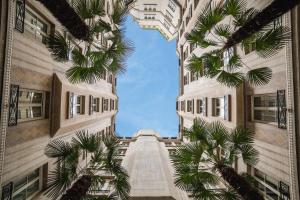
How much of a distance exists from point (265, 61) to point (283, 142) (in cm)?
342

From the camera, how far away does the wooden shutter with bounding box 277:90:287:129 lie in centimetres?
863

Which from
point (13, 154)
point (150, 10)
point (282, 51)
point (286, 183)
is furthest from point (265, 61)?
point (150, 10)

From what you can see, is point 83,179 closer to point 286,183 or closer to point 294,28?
point 286,183

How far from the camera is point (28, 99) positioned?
983 centimetres

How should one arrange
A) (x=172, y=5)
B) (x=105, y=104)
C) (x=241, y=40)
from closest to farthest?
(x=241, y=40), (x=105, y=104), (x=172, y=5)

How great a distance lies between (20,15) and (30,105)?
3601mm

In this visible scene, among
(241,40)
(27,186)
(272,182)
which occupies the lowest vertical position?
(27,186)

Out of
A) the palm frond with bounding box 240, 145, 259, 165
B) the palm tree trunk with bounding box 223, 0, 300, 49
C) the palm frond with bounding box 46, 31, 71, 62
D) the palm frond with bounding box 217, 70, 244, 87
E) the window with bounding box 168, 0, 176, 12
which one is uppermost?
the window with bounding box 168, 0, 176, 12

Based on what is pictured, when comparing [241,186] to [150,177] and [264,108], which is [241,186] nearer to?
[264,108]

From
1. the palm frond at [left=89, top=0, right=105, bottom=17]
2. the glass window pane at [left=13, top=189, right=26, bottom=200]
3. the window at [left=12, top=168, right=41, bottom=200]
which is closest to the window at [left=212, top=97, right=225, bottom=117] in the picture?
the palm frond at [left=89, top=0, right=105, bottom=17]

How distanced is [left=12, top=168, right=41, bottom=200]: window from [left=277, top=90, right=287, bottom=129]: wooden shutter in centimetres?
1026

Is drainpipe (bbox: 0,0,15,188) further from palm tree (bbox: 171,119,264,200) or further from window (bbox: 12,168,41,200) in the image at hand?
palm tree (bbox: 171,119,264,200)

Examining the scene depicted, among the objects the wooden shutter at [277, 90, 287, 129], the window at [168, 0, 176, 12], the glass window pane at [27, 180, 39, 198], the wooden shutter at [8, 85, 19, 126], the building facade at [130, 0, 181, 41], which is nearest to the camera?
the wooden shutter at [8, 85, 19, 126]

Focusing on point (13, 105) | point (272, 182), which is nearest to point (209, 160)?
point (272, 182)
